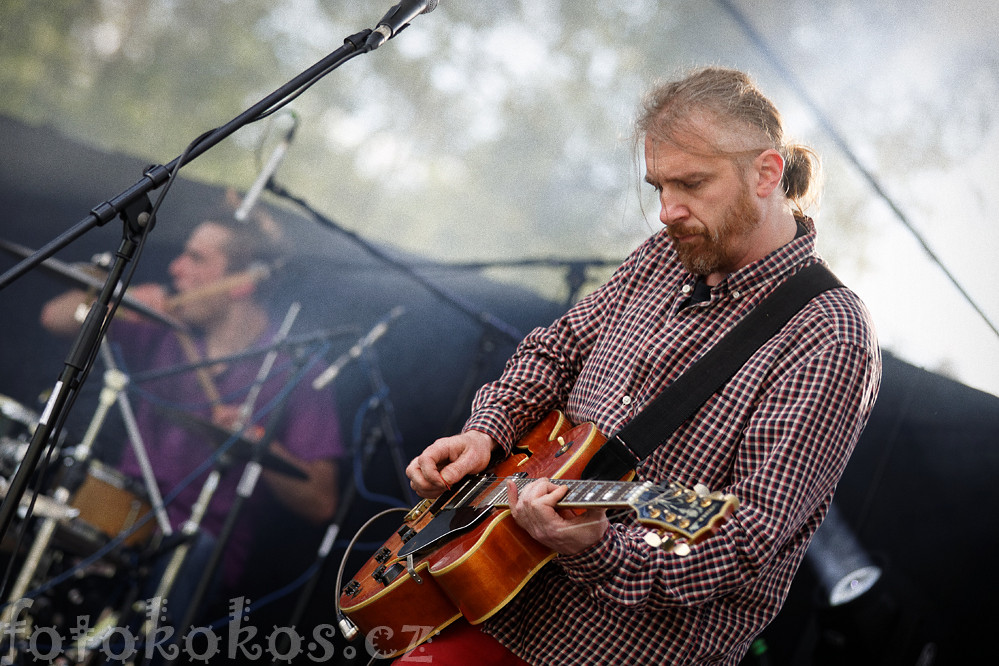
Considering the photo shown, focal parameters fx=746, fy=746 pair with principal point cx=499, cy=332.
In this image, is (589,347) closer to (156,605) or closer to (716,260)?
(716,260)

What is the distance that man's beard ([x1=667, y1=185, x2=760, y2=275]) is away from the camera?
76.9 inches

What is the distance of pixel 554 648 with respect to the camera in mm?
1766

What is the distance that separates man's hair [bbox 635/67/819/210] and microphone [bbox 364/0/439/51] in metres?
0.71

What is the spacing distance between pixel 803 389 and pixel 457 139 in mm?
3901

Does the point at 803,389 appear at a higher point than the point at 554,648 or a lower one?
higher

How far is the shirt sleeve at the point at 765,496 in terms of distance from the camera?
158 centimetres

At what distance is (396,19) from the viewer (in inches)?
80.6

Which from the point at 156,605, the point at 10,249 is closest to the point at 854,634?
the point at 156,605

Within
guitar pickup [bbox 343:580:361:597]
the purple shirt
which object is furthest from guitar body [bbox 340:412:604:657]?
the purple shirt

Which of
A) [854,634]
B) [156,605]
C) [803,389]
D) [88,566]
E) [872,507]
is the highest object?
[88,566]

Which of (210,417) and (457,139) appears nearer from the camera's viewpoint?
(210,417)

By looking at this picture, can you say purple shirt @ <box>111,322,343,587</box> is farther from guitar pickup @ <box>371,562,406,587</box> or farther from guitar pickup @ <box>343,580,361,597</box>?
guitar pickup @ <box>371,562,406,587</box>

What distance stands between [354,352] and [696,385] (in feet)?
11.2

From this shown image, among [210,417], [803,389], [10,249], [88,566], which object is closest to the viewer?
[803,389]
